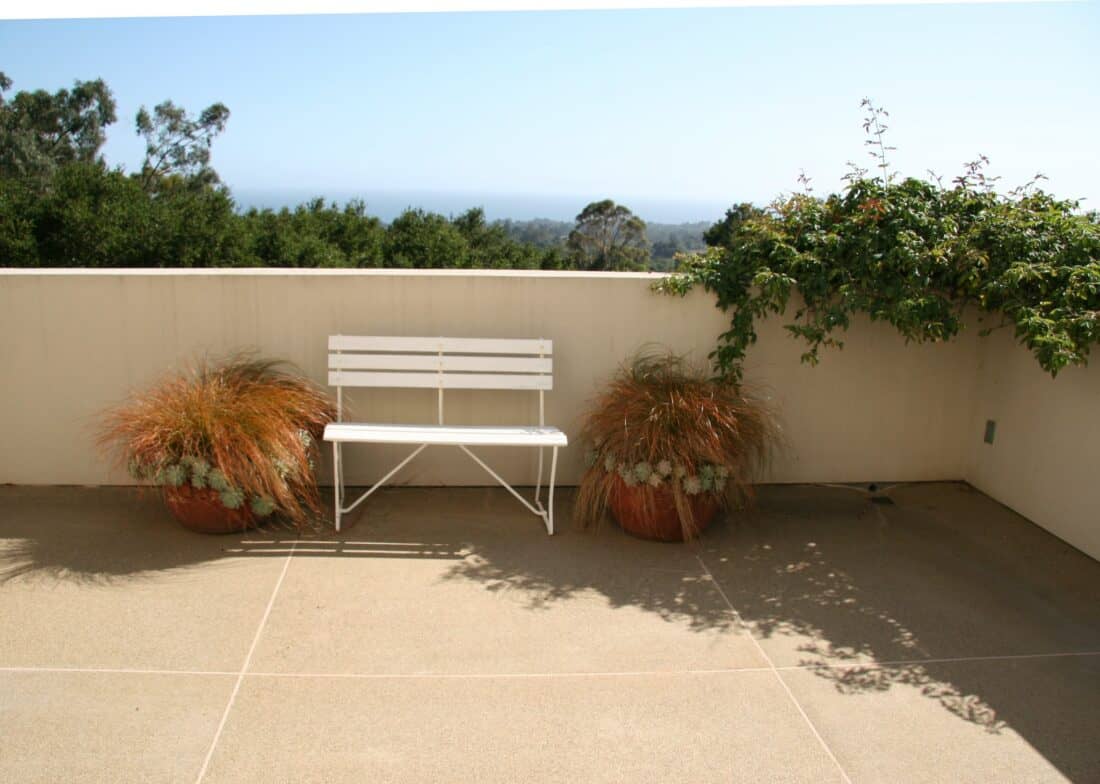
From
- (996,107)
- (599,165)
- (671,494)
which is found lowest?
(671,494)

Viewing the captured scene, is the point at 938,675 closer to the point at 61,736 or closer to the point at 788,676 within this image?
the point at 788,676

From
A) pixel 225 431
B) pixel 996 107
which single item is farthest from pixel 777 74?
pixel 225 431

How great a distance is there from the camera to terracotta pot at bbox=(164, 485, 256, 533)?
400 cm

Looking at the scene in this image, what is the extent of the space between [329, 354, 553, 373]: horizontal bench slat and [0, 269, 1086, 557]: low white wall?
0.87ft

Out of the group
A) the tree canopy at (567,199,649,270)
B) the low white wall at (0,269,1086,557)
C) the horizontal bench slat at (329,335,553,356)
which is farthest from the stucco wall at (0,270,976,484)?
the tree canopy at (567,199,649,270)

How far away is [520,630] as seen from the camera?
3.30 metres

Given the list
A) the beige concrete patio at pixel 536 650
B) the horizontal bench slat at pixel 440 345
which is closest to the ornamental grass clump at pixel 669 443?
the beige concrete patio at pixel 536 650

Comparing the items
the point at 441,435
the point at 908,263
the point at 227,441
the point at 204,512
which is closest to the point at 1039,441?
the point at 908,263

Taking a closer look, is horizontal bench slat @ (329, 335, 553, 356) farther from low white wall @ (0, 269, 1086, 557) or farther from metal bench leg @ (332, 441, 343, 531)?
metal bench leg @ (332, 441, 343, 531)

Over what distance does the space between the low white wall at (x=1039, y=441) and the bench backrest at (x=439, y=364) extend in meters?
2.68

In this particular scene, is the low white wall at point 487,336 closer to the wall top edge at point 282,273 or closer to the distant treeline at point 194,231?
the wall top edge at point 282,273

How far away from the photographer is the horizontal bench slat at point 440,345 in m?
4.49

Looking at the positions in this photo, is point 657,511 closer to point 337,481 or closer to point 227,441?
point 337,481

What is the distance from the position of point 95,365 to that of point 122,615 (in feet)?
6.08
